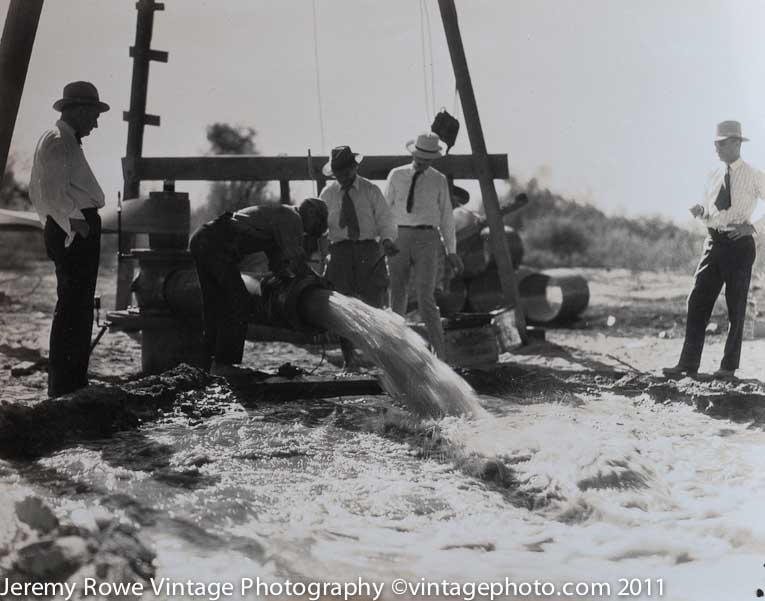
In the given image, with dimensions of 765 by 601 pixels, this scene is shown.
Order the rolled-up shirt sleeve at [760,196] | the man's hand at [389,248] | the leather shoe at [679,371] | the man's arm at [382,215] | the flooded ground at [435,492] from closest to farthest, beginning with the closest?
the flooded ground at [435,492], the rolled-up shirt sleeve at [760,196], the leather shoe at [679,371], the man's hand at [389,248], the man's arm at [382,215]

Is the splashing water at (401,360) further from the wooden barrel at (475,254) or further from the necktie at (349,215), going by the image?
the wooden barrel at (475,254)

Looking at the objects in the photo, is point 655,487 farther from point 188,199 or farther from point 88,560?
point 188,199

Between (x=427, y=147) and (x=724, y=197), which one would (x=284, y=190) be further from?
(x=724, y=197)

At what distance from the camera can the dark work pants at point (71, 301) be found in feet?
16.1

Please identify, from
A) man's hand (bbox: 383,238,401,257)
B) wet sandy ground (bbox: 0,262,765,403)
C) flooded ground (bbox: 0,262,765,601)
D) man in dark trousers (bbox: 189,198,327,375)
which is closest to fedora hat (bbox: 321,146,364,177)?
man's hand (bbox: 383,238,401,257)

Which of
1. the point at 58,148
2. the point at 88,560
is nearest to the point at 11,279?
the point at 58,148

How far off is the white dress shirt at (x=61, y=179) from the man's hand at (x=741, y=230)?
168 inches

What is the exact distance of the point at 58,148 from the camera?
4.72m

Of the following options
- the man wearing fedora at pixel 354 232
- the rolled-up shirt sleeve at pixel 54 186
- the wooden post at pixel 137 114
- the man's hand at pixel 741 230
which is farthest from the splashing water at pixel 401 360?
the wooden post at pixel 137 114

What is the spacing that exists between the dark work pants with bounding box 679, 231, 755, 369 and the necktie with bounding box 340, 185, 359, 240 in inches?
106

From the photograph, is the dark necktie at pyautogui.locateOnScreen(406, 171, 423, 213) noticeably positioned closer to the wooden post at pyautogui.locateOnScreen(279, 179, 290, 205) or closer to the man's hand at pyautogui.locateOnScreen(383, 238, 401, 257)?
the man's hand at pyautogui.locateOnScreen(383, 238, 401, 257)

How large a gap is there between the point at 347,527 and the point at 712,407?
2.99 metres

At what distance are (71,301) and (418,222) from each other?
10.3 feet

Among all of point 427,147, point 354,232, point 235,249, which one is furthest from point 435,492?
point 427,147
